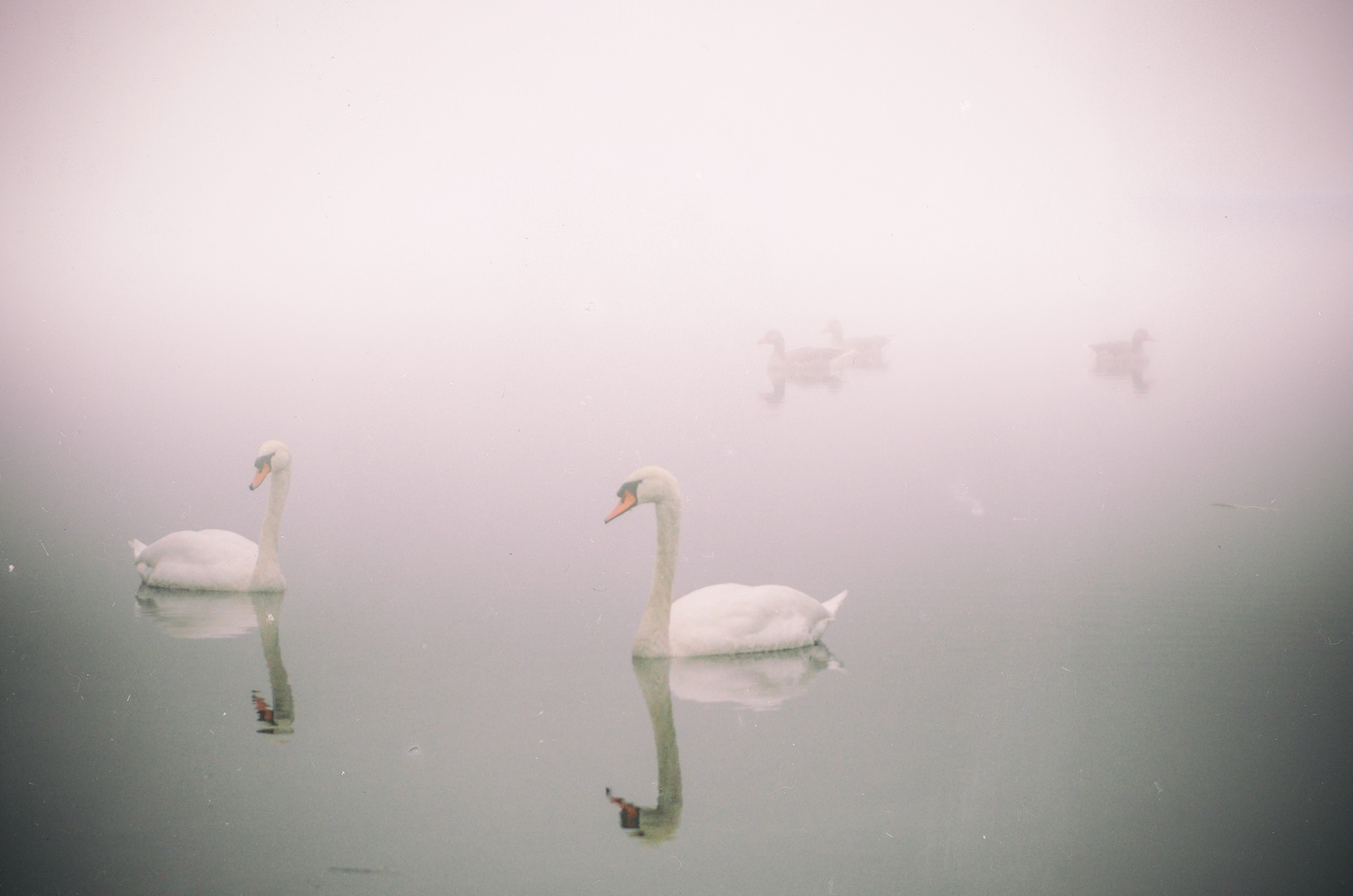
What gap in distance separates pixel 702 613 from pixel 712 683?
378mm

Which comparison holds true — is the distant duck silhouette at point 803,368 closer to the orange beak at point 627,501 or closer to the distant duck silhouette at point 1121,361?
the distant duck silhouette at point 1121,361

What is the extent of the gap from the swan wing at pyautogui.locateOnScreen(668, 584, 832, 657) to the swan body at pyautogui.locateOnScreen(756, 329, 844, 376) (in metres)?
7.31

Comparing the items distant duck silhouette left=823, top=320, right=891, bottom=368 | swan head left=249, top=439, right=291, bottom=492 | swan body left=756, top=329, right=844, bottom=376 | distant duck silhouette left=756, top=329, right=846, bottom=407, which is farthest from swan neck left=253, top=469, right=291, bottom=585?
distant duck silhouette left=823, top=320, right=891, bottom=368

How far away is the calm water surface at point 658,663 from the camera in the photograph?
400cm

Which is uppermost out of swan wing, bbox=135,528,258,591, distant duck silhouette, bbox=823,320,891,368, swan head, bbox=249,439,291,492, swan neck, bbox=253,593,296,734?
distant duck silhouette, bbox=823,320,891,368

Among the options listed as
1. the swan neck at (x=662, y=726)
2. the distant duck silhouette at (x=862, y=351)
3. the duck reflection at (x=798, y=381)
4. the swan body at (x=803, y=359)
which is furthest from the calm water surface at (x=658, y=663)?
the distant duck silhouette at (x=862, y=351)

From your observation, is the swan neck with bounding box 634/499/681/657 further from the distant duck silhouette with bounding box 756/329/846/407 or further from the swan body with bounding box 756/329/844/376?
the swan body with bounding box 756/329/844/376

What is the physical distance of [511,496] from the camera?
8.00m

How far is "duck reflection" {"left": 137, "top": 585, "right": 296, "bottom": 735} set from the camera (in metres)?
5.44

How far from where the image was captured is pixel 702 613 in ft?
17.9

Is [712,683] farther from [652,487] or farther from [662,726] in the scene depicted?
[652,487]

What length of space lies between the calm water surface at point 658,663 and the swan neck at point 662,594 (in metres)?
0.11

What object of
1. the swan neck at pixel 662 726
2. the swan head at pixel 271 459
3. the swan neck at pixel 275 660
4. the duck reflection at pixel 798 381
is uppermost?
the duck reflection at pixel 798 381

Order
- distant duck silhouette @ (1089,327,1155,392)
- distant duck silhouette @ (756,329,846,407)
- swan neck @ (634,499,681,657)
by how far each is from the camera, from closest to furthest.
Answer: swan neck @ (634,499,681,657) < distant duck silhouette @ (1089,327,1155,392) < distant duck silhouette @ (756,329,846,407)
